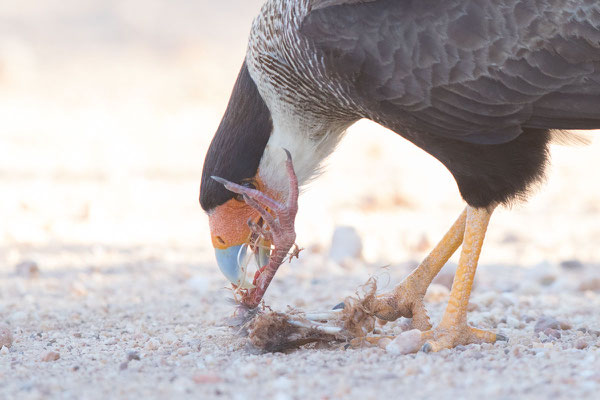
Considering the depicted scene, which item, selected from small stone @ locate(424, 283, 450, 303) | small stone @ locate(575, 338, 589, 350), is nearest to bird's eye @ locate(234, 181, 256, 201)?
small stone @ locate(424, 283, 450, 303)

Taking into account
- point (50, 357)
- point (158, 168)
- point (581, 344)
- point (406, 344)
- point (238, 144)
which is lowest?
point (50, 357)

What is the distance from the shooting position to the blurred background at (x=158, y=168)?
317 inches

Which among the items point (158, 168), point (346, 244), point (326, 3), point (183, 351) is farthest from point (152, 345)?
point (158, 168)

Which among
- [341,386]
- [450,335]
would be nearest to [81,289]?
[450,335]

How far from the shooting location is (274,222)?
430 cm

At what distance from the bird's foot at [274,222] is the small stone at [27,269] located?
8.62 feet

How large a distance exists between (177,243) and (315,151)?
343 cm

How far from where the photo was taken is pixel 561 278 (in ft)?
20.8

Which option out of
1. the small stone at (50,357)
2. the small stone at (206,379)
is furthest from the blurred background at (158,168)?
the small stone at (50,357)

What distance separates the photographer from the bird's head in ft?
14.8

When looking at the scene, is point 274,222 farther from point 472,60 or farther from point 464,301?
point 472,60

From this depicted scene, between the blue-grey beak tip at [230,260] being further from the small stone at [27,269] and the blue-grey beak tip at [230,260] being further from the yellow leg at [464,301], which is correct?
the small stone at [27,269]

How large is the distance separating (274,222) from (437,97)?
3.28ft

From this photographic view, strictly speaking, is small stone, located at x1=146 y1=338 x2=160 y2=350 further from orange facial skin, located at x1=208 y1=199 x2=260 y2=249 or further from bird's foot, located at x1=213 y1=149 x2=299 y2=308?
orange facial skin, located at x1=208 y1=199 x2=260 y2=249
